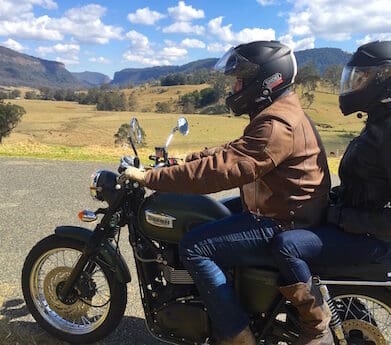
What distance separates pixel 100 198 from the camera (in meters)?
3.27

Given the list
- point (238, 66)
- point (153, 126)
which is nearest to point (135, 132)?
point (238, 66)

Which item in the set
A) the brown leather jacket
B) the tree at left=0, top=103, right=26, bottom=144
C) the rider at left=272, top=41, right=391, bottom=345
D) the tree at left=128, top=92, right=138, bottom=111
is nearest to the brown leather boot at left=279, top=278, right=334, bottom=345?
the rider at left=272, top=41, right=391, bottom=345

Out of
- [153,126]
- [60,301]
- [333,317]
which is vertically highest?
[333,317]

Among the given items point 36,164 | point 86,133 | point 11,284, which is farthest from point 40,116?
point 11,284

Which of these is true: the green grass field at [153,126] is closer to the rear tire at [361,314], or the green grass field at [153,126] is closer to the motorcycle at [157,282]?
the motorcycle at [157,282]

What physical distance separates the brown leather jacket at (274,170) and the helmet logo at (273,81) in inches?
3.4

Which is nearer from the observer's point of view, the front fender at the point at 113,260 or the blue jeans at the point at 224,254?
the blue jeans at the point at 224,254

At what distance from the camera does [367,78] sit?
109 inches

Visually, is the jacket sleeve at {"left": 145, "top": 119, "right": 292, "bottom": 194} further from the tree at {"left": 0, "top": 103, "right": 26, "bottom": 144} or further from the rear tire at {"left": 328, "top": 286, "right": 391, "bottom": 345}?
the tree at {"left": 0, "top": 103, "right": 26, "bottom": 144}

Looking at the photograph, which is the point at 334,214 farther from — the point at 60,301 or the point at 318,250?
the point at 60,301

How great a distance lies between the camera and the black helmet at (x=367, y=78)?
273 centimetres

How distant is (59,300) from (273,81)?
83.9 inches

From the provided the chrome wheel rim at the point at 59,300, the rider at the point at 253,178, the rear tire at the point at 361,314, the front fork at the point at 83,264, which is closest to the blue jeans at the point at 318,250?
the rider at the point at 253,178

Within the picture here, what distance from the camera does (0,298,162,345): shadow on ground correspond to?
3.51 m
